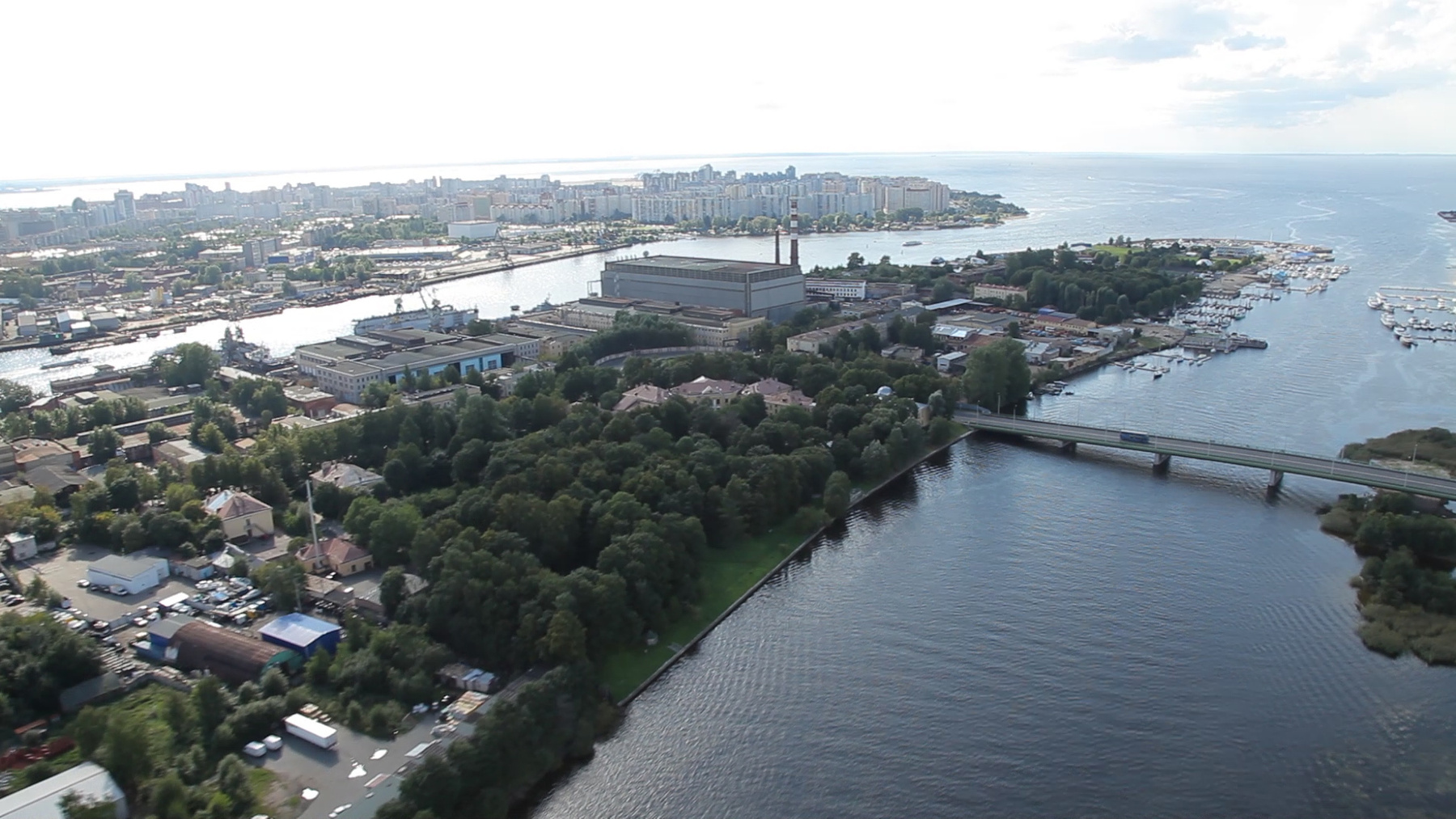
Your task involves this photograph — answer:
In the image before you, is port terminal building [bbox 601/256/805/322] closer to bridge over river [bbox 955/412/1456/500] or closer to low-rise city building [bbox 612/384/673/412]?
low-rise city building [bbox 612/384/673/412]

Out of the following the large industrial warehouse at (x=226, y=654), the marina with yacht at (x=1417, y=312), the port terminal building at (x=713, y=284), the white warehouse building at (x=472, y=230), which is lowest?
the large industrial warehouse at (x=226, y=654)

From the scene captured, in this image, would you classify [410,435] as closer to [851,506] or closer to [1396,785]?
[851,506]

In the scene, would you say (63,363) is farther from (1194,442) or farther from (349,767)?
(1194,442)

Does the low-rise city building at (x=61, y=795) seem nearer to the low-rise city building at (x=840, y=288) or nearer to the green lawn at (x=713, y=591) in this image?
the green lawn at (x=713, y=591)

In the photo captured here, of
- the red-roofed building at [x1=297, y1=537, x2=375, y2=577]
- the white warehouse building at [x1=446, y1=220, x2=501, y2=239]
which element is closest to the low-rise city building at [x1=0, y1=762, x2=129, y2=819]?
the red-roofed building at [x1=297, y1=537, x2=375, y2=577]

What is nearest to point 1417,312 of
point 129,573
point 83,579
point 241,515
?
point 241,515

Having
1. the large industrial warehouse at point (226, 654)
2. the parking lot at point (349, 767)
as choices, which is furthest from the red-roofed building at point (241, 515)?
the parking lot at point (349, 767)
